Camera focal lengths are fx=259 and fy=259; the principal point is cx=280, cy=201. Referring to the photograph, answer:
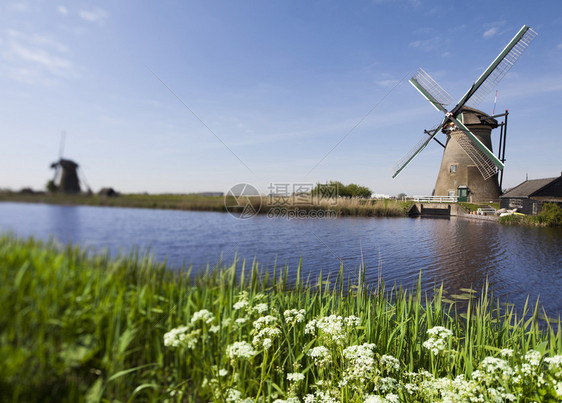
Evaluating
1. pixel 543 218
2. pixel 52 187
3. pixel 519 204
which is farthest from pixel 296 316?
pixel 519 204

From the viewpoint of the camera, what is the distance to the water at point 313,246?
1.38 meters

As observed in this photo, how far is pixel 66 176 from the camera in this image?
1547 mm

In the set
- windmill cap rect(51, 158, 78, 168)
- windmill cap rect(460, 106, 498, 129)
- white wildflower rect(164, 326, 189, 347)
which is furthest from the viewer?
windmill cap rect(460, 106, 498, 129)

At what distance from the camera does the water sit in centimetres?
138

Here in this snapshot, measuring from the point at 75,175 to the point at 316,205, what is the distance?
9.43m

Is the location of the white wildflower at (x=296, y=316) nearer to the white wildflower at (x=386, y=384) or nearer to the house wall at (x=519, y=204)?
the white wildflower at (x=386, y=384)

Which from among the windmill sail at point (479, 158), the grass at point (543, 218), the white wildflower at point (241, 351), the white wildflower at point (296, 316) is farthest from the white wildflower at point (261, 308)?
the windmill sail at point (479, 158)

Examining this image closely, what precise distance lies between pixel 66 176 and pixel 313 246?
18.5 feet

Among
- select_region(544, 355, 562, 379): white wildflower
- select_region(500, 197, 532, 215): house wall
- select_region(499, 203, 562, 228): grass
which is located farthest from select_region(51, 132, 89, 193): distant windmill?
select_region(500, 197, 532, 215): house wall

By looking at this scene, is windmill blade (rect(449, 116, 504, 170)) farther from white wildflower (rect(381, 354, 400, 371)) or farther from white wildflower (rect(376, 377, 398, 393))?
white wildflower (rect(376, 377, 398, 393))

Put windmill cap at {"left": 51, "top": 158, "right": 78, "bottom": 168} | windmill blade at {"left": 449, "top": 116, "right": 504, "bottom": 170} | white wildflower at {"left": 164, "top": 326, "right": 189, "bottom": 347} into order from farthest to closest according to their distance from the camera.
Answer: windmill blade at {"left": 449, "top": 116, "right": 504, "bottom": 170} → white wildflower at {"left": 164, "top": 326, "right": 189, "bottom": 347} → windmill cap at {"left": 51, "top": 158, "right": 78, "bottom": 168}

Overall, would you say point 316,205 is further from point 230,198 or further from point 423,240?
point 230,198

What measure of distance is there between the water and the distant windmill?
0.12m

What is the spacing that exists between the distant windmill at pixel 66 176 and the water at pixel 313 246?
0.12 metres
